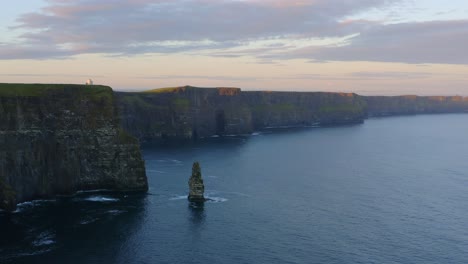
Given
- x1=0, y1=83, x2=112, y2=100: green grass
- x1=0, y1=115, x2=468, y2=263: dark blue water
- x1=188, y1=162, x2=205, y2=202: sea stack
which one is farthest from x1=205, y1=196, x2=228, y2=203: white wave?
x1=0, y1=83, x2=112, y2=100: green grass

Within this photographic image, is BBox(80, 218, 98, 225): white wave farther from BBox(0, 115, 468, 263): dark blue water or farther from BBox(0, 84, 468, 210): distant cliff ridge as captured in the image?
BBox(0, 84, 468, 210): distant cliff ridge

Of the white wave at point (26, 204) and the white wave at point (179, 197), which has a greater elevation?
the white wave at point (26, 204)

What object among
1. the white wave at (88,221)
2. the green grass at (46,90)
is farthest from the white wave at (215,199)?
the green grass at (46,90)

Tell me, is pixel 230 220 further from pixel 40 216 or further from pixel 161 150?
pixel 161 150

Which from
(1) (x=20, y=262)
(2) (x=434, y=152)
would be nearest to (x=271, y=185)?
(1) (x=20, y=262)

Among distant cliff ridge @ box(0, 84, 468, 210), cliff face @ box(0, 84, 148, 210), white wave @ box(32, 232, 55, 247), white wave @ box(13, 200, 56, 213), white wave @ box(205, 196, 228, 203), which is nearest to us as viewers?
white wave @ box(32, 232, 55, 247)

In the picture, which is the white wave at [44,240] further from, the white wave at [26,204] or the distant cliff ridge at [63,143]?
the distant cliff ridge at [63,143]
